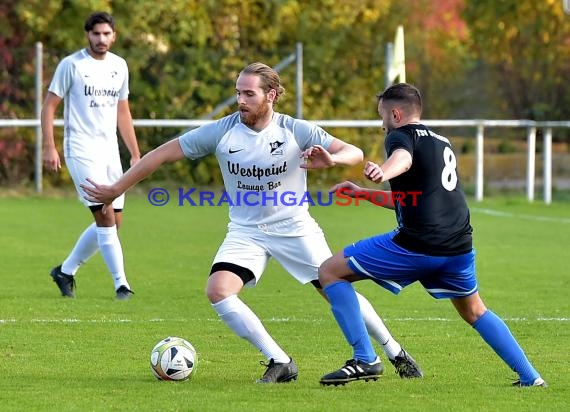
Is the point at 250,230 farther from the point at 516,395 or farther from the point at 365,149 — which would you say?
the point at 365,149

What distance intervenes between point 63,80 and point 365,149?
13.6m

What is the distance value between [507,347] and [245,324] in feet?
4.42

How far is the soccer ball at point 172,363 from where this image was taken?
23.1 ft

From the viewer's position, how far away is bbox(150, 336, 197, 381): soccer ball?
23.1 feet

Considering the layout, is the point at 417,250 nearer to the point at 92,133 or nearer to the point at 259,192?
the point at 259,192

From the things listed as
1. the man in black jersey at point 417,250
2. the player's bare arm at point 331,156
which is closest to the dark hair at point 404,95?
the man in black jersey at point 417,250

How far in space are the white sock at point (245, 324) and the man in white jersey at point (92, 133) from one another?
3.57m

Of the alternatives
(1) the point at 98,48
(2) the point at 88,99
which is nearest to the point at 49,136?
(2) the point at 88,99

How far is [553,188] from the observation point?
25.1m

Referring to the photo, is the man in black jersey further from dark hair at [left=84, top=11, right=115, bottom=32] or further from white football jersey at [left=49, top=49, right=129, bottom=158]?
white football jersey at [left=49, top=49, right=129, bottom=158]

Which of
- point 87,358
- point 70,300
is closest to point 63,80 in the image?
point 70,300

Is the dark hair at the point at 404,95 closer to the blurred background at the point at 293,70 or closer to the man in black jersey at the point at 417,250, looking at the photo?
the man in black jersey at the point at 417,250

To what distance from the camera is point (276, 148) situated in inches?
284

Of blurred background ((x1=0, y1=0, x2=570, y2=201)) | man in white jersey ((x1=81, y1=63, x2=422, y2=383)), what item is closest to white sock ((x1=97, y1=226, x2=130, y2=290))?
man in white jersey ((x1=81, y1=63, x2=422, y2=383))
